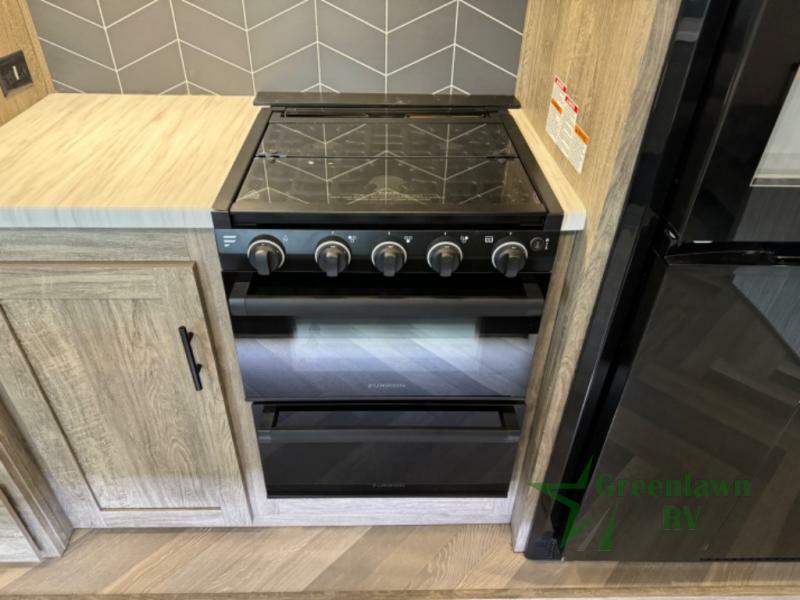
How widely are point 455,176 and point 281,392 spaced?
58 cm

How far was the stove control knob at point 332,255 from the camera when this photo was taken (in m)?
0.97

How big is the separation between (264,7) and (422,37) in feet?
1.31

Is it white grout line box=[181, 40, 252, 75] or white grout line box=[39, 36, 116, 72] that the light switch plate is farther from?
white grout line box=[181, 40, 252, 75]

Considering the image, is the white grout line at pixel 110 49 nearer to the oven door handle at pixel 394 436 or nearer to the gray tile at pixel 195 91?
the gray tile at pixel 195 91

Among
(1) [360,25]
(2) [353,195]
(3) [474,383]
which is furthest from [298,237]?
(1) [360,25]

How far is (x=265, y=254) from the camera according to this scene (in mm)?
961

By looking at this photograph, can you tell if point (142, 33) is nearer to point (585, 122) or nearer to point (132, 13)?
point (132, 13)

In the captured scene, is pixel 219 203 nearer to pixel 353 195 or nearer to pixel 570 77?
pixel 353 195

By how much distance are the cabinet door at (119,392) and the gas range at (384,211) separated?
17 centimetres

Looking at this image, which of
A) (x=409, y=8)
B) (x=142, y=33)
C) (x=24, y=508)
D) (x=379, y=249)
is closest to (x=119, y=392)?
(x=24, y=508)

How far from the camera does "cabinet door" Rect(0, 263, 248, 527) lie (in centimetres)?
104

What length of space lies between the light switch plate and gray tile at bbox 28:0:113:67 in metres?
0.10

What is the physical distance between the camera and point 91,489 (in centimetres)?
137

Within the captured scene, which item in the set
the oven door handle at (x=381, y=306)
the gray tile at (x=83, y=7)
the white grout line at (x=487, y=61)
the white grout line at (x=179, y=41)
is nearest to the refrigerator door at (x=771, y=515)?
the oven door handle at (x=381, y=306)
